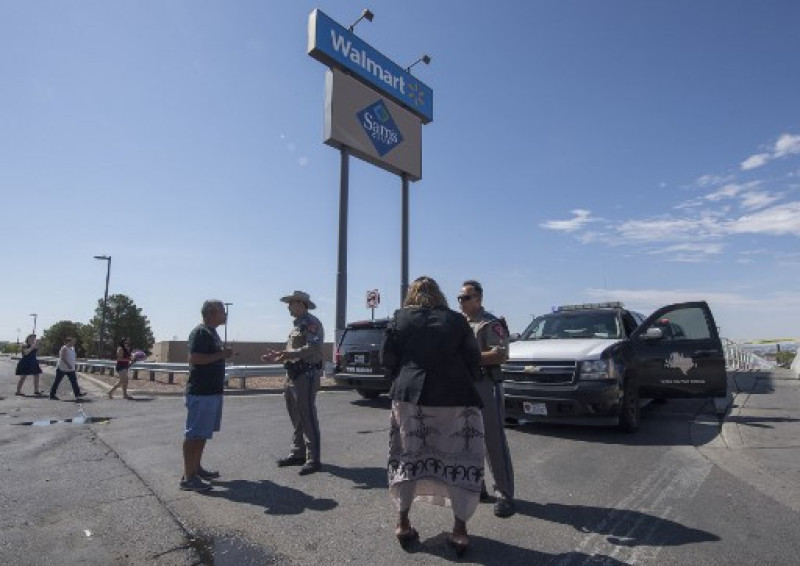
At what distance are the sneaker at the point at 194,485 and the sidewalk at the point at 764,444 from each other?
498cm

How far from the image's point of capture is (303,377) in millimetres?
5738

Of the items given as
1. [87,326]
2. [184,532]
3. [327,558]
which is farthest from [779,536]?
[87,326]

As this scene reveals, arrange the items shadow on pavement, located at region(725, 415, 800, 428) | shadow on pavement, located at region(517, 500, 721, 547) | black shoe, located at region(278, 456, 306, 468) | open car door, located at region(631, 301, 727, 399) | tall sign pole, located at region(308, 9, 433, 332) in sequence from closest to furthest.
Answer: shadow on pavement, located at region(517, 500, 721, 547) → black shoe, located at region(278, 456, 306, 468) → shadow on pavement, located at region(725, 415, 800, 428) → open car door, located at region(631, 301, 727, 399) → tall sign pole, located at region(308, 9, 433, 332)

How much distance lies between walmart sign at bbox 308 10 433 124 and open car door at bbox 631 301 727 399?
15511mm

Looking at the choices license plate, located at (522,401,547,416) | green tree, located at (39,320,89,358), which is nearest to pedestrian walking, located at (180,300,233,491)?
license plate, located at (522,401,547,416)

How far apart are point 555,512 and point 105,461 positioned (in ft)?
16.2

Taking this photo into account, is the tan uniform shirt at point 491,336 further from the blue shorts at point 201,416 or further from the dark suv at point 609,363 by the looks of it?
the blue shorts at point 201,416

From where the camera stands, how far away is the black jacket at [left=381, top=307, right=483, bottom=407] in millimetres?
3551

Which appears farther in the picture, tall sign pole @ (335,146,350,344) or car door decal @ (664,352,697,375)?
tall sign pole @ (335,146,350,344)

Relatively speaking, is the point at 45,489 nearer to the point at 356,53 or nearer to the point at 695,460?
the point at 695,460

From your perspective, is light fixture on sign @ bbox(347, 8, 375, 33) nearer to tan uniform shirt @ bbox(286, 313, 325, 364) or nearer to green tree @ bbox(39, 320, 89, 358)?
tan uniform shirt @ bbox(286, 313, 325, 364)

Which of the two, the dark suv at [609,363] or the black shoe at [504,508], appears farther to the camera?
the dark suv at [609,363]

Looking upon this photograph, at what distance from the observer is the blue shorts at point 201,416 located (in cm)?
508

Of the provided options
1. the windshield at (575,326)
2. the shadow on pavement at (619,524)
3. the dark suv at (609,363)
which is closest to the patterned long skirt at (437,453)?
the shadow on pavement at (619,524)
